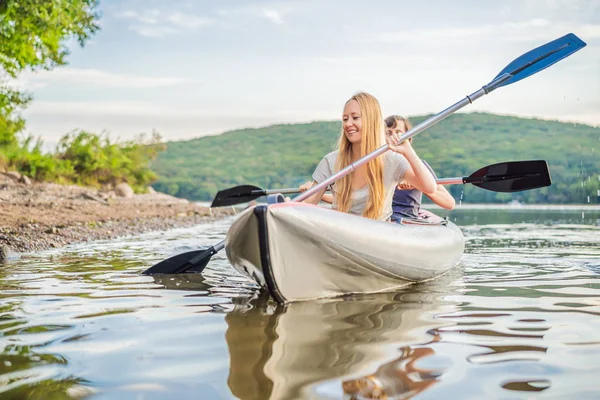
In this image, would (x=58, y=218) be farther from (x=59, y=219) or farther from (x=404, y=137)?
(x=404, y=137)

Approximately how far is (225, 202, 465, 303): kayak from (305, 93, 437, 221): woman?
→ 0.30 m

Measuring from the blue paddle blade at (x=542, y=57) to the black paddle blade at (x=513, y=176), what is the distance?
0.79 meters

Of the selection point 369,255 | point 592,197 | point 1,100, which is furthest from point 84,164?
point 592,197

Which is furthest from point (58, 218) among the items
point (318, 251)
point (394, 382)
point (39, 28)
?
point (394, 382)

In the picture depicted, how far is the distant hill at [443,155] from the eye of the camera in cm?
4866

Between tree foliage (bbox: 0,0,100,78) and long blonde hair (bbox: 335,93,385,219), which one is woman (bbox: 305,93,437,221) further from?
tree foliage (bbox: 0,0,100,78)

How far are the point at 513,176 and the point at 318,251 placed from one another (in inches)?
115

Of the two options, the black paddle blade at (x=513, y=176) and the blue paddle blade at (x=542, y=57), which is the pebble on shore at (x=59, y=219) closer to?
the black paddle blade at (x=513, y=176)

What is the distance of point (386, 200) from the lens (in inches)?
199

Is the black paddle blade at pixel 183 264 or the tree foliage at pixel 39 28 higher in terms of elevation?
the tree foliage at pixel 39 28

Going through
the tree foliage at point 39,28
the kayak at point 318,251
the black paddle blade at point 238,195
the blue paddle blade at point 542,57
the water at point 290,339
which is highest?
the tree foliage at point 39,28

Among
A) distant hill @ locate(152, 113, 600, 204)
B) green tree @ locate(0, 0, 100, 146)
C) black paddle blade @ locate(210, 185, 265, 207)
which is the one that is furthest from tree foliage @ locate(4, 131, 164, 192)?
distant hill @ locate(152, 113, 600, 204)

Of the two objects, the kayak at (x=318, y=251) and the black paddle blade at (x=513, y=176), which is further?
the black paddle blade at (x=513, y=176)

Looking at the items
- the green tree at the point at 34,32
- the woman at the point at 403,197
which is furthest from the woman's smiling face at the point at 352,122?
the green tree at the point at 34,32
